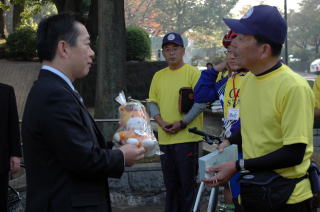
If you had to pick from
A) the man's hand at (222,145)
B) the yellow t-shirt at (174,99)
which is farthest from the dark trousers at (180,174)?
the man's hand at (222,145)

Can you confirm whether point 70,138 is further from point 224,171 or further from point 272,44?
point 272,44

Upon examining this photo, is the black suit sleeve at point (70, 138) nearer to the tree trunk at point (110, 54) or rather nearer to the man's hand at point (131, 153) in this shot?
the man's hand at point (131, 153)

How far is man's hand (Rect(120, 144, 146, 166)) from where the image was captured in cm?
267

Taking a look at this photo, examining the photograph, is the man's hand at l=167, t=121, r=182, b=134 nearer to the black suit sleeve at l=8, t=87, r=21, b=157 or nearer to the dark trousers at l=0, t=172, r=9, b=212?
the black suit sleeve at l=8, t=87, r=21, b=157

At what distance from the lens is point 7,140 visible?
4465 millimetres

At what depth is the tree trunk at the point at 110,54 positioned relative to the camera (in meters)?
8.05

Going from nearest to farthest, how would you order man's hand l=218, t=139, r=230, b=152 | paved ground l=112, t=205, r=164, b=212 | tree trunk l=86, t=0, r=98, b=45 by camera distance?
man's hand l=218, t=139, r=230, b=152
paved ground l=112, t=205, r=164, b=212
tree trunk l=86, t=0, r=98, b=45

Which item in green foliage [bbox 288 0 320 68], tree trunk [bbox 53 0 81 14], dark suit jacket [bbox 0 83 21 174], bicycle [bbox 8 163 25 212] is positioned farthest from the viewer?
green foliage [bbox 288 0 320 68]

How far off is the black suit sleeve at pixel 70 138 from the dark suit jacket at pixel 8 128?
209 cm

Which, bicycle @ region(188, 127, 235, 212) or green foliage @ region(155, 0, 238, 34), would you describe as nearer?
bicycle @ region(188, 127, 235, 212)

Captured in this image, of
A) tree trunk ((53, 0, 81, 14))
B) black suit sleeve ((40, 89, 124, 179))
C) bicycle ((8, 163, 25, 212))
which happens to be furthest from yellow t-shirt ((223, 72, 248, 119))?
tree trunk ((53, 0, 81, 14))

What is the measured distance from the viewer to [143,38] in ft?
57.0

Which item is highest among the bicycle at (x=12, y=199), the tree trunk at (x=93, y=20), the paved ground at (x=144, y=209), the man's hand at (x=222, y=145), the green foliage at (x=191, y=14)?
the green foliage at (x=191, y=14)

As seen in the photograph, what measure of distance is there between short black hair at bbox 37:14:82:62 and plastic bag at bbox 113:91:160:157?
20.3 inches
